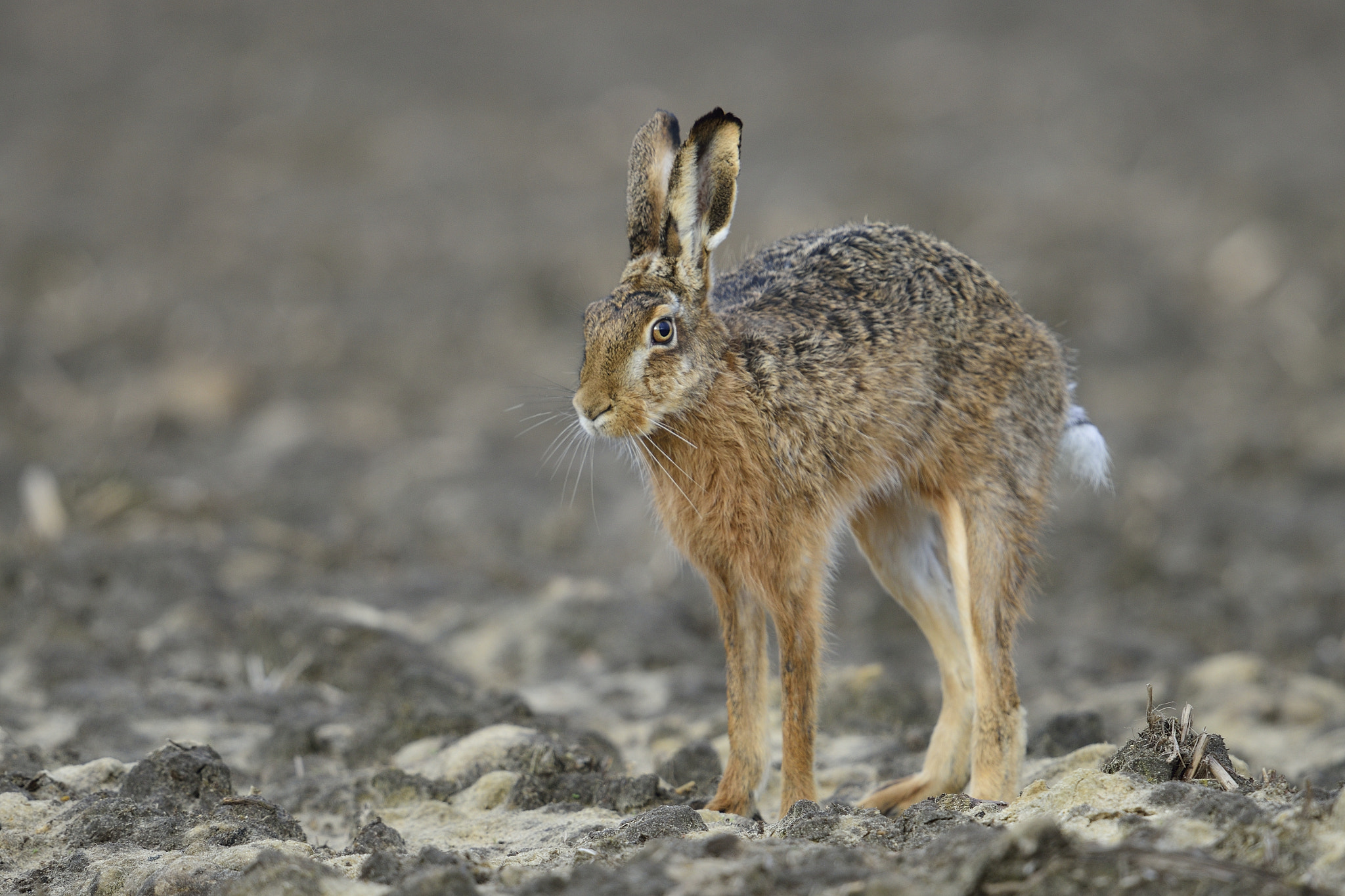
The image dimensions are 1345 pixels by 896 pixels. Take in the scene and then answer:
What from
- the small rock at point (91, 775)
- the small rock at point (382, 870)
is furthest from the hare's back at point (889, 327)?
the small rock at point (91, 775)

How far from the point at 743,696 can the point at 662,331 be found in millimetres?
1465

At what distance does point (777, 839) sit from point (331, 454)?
7.89m

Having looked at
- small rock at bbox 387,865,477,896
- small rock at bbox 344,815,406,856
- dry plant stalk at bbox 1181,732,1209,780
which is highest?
small rock at bbox 344,815,406,856

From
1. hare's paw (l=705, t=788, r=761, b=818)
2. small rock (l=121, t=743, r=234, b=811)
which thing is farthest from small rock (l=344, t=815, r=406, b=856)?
hare's paw (l=705, t=788, r=761, b=818)

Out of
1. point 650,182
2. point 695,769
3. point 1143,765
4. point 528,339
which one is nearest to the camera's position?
point 1143,765

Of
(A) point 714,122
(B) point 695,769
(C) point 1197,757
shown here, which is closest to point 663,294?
(A) point 714,122

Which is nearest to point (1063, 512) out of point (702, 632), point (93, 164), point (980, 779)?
point (702, 632)

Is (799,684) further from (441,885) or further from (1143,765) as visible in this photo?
(441,885)

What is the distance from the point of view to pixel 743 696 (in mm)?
5145

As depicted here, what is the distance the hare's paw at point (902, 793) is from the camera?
16.9 ft

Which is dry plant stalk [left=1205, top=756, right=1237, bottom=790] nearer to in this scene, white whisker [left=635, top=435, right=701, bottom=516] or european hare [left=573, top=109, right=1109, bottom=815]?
european hare [left=573, top=109, right=1109, bottom=815]

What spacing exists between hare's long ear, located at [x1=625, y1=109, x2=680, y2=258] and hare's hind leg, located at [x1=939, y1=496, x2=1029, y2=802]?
1.62 meters

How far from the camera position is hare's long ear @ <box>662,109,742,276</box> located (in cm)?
477

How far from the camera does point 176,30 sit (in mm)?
20484
